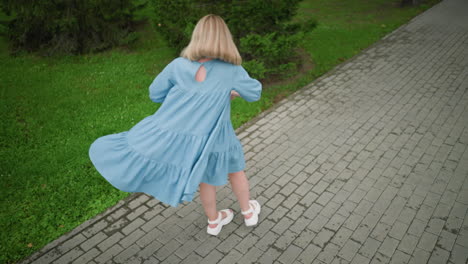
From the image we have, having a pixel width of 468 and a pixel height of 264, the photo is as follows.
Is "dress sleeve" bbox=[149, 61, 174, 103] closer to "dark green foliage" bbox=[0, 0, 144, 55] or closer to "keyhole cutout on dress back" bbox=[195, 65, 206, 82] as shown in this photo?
"keyhole cutout on dress back" bbox=[195, 65, 206, 82]

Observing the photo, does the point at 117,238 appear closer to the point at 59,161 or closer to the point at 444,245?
the point at 59,161

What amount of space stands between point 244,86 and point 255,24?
3823 millimetres

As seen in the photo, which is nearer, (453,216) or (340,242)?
(340,242)

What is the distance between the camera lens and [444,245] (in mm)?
3406

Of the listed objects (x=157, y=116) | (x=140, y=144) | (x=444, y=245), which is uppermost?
(x=157, y=116)

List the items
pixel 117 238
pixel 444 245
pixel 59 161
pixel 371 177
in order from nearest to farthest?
pixel 444 245 → pixel 117 238 → pixel 371 177 → pixel 59 161

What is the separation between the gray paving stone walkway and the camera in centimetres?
343

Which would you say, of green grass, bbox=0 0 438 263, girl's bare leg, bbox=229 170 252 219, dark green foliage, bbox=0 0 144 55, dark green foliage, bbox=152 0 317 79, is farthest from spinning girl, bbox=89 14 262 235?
dark green foliage, bbox=0 0 144 55

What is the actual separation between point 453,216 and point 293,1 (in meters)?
4.21

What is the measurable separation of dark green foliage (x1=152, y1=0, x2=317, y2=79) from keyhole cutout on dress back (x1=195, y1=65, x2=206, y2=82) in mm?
3613

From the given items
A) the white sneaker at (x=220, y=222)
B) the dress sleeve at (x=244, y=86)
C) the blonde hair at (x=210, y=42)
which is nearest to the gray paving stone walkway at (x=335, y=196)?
the white sneaker at (x=220, y=222)

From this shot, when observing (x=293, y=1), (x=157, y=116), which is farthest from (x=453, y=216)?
(x=293, y=1)

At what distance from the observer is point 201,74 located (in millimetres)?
2695

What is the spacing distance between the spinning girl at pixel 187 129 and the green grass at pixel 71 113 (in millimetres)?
1448
